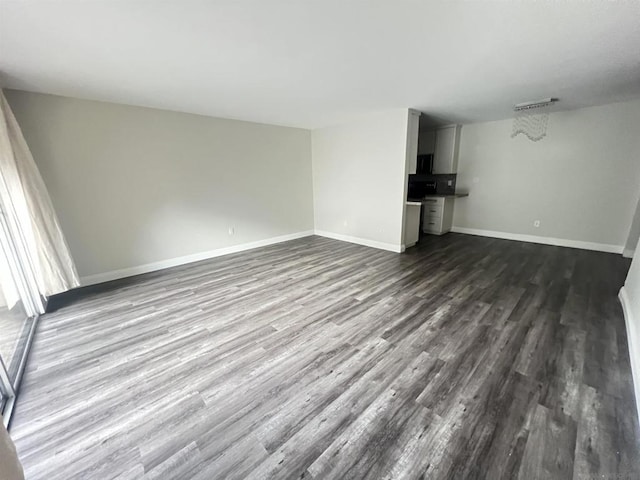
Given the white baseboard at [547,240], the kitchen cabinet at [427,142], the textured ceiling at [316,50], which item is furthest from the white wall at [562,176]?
the textured ceiling at [316,50]

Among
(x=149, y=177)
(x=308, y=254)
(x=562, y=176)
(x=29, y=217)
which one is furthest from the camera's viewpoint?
(x=308, y=254)

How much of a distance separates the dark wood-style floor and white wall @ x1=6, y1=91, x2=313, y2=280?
879 millimetres

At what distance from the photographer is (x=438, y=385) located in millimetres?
1633

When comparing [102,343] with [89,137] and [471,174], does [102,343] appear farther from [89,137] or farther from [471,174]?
[471,174]

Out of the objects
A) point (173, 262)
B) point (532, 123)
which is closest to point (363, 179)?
point (532, 123)

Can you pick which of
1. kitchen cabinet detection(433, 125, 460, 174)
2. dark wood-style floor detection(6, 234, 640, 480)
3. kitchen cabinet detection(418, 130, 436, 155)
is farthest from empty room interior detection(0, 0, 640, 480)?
kitchen cabinet detection(418, 130, 436, 155)

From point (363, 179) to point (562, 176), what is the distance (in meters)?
3.46

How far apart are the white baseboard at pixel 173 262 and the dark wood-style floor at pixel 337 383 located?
0.46 m

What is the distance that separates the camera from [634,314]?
80.2 inches

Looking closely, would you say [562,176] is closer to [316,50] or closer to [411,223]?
[411,223]

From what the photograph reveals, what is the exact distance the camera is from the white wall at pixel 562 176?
3889 mm

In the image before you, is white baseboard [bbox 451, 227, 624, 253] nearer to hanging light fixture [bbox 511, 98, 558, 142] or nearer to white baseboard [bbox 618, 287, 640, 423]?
hanging light fixture [bbox 511, 98, 558, 142]

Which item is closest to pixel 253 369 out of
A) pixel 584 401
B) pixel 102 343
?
pixel 102 343

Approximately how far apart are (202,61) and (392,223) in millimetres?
3487
